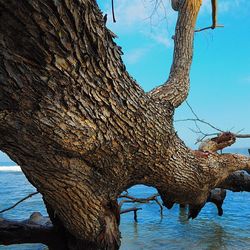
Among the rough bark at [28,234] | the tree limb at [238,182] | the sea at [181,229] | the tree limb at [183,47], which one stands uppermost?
the tree limb at [183,47]

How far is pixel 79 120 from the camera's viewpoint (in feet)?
6.31

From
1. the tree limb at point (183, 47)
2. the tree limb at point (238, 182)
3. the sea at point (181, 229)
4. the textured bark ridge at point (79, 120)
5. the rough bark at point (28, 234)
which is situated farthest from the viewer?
the sea at point (181, 229)

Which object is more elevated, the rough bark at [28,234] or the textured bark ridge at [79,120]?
the textured bark ridge at [79,120]

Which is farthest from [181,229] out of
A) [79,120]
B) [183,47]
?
[79,120]

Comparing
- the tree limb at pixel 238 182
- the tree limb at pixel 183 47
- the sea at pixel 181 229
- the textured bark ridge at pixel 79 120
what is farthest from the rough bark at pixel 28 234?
the tree limb at pixel 238 182

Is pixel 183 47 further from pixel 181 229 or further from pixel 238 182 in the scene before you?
pixel 181 229

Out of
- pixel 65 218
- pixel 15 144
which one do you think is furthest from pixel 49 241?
pixel 15 144

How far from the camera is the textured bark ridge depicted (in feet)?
4.97

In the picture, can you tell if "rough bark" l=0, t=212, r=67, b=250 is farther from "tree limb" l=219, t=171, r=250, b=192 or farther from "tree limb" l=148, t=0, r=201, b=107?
"tree limb" l=219, t=171, r=250, b=192

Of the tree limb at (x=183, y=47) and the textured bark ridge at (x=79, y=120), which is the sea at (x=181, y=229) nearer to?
the textured bark ridge at (x=79, y=120)

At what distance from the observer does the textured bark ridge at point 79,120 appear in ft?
4.97

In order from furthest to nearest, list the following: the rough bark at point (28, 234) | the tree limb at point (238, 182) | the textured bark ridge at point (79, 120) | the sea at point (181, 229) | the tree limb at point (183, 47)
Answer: the sea at point (181, 229) → the tree limb at point (238, 182) → the tree limb at point (183, 47) → the rough bark at point (28, 234) → the textured bark ridge at point (79, 120)

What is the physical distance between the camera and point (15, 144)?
1954mm

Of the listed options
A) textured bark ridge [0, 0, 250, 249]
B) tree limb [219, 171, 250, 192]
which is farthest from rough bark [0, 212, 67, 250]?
tree limb [219, 171, 250, 192]
